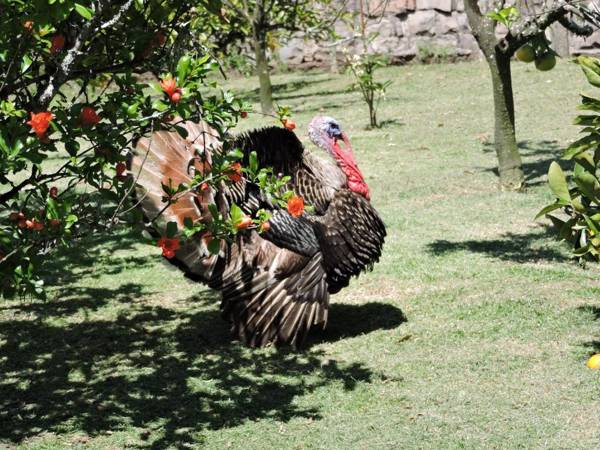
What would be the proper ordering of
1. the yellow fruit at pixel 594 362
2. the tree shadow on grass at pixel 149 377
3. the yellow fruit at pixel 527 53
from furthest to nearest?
the yellow fruit at pixel 527 53 → the yellow fruit at pixel 594 362 → the tree shadow on grass at pixel 149 377

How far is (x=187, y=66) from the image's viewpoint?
4520 mm

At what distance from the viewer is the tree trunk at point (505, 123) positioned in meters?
10.7

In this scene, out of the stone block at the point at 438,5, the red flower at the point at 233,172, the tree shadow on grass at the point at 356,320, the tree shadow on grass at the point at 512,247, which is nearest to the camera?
the red flower at the point at 233,172

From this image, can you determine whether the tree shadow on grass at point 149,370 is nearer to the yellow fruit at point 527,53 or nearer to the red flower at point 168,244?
the red flower at point 168,244

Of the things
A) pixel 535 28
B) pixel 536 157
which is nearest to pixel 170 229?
pixel 535 28

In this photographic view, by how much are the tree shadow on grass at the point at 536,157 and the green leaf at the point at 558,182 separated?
19.5ft

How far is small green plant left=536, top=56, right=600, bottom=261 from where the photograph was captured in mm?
5641

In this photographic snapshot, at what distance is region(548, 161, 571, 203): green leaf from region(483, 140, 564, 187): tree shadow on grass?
595 cm

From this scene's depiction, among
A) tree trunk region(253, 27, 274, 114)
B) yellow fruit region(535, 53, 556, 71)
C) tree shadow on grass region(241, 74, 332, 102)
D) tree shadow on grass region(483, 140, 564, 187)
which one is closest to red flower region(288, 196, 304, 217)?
yellow fruit region(535, 53, 556, 71)

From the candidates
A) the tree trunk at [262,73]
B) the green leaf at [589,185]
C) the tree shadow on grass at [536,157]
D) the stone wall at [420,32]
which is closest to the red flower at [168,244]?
the green leaf at [589,185]

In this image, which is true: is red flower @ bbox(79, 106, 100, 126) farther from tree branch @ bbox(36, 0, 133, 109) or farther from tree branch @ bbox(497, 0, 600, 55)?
tree branch @ bbox(497, 0, 600, 55)

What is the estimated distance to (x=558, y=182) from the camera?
5.69 meters

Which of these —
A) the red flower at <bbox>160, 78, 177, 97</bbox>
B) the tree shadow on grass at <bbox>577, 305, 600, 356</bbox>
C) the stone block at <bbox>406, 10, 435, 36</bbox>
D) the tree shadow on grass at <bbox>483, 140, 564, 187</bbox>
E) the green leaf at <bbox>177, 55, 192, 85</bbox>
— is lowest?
the tree shadow on grass at <bbox>577, 305, 600, 356</bbox>

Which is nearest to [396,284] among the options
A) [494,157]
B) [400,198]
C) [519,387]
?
[519,387]
